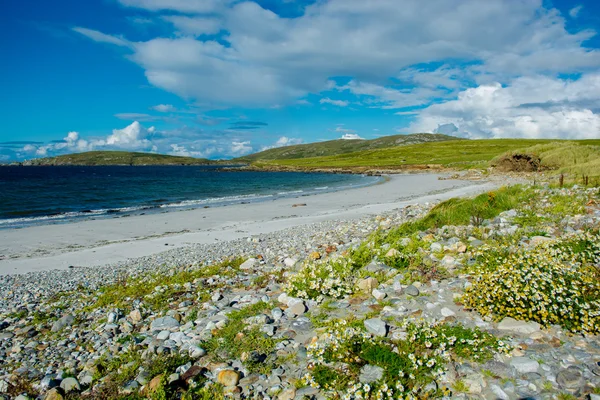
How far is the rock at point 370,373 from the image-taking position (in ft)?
14.7

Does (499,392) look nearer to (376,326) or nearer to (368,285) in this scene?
(376,326)

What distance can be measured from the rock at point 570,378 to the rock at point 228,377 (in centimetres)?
422

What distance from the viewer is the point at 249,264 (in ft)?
36.9

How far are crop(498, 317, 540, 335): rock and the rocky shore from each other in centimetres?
2

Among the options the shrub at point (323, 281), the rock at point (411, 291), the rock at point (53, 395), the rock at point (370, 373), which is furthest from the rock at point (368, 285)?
the rock at point (53, 395)

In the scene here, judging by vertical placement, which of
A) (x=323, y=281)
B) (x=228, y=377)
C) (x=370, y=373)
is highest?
(x=323, y=281)

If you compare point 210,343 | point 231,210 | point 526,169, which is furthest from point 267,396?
point 526,169

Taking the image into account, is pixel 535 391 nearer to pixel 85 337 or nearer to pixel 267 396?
pixel 267 396

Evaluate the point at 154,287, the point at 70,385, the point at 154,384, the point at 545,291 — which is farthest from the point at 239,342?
the point at 545,291

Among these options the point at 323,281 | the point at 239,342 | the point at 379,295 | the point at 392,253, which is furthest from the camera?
the point at 392,253

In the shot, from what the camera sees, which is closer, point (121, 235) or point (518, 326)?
point (518, 326)

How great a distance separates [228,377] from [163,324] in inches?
116

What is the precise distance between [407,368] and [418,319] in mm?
1397

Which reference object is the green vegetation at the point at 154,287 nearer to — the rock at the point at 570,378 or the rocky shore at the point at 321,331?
the rocky shore at the point at 321,331
